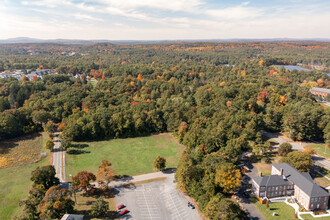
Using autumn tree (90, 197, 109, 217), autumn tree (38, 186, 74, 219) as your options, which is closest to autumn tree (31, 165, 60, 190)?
autumn tree (38, 186, 74, 219)

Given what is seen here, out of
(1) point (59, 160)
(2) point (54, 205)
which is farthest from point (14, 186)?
(2) point (54, 205)

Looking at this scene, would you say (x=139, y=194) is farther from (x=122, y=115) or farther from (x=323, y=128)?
(x=323, y=128)

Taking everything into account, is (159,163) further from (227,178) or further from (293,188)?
(293,188)

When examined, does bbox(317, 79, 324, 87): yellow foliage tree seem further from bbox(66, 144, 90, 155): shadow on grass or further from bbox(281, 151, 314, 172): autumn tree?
bbox(66, 144, 90, 155): shadow on grass

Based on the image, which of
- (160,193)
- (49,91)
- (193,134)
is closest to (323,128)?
(193,134)

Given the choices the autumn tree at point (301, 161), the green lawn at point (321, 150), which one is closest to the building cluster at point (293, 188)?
the autumn tree at point (301, 161)

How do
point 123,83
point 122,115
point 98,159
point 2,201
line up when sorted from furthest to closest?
point 123,83 → point 122,115 → point 98,159 → point 2,201
